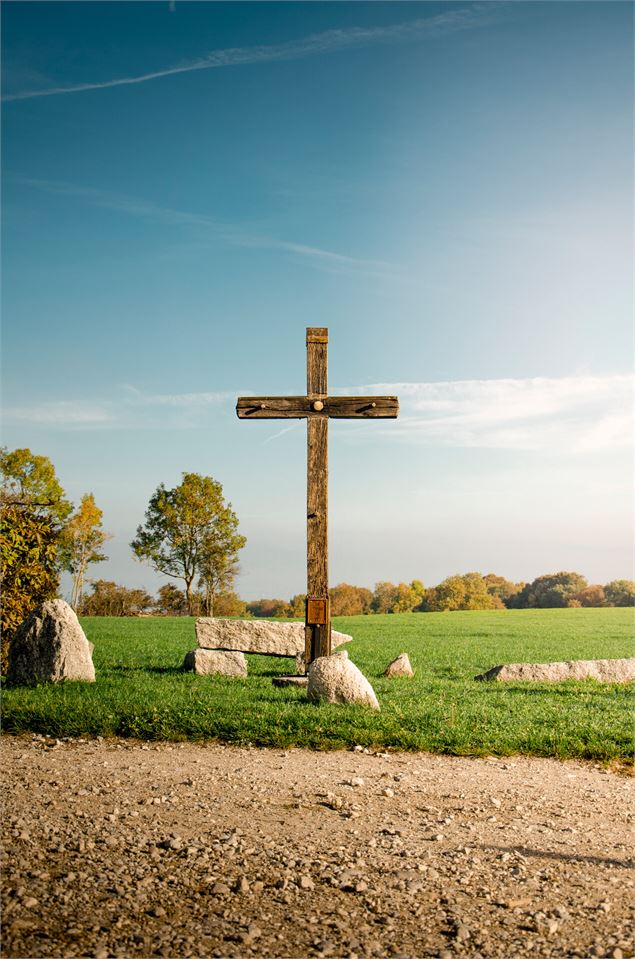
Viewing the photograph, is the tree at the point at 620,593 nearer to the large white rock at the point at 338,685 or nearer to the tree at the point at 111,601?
the tree at the point at 111,601

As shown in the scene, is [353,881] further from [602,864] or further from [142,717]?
[142,717]

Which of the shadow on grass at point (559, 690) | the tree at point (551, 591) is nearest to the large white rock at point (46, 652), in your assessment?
the shadow on grass at point (559, 690)

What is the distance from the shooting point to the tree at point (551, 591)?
54.9 metres

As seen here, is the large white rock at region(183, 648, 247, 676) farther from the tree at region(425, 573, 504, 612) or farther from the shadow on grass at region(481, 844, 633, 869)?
the tree at region(425, 573, 504, 612)

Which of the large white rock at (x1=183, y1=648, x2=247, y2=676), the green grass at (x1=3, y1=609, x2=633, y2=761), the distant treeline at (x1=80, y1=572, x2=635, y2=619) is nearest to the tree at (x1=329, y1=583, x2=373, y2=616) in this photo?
the distant treeline at (x1=80, y1=572, x2=635, y2=619)

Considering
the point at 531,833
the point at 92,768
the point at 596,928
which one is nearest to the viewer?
the point at 596,928

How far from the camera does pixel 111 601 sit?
4459cm

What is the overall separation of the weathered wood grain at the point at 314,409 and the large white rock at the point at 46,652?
179 inches

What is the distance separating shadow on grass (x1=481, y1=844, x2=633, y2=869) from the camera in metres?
4.69

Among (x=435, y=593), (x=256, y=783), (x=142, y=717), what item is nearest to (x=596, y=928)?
(x=256, y=783)

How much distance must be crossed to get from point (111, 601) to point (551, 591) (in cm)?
3329

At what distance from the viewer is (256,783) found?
633 centimetres

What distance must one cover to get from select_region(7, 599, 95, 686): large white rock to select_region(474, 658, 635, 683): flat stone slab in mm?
7450

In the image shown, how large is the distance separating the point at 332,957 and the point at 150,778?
3391 mm
